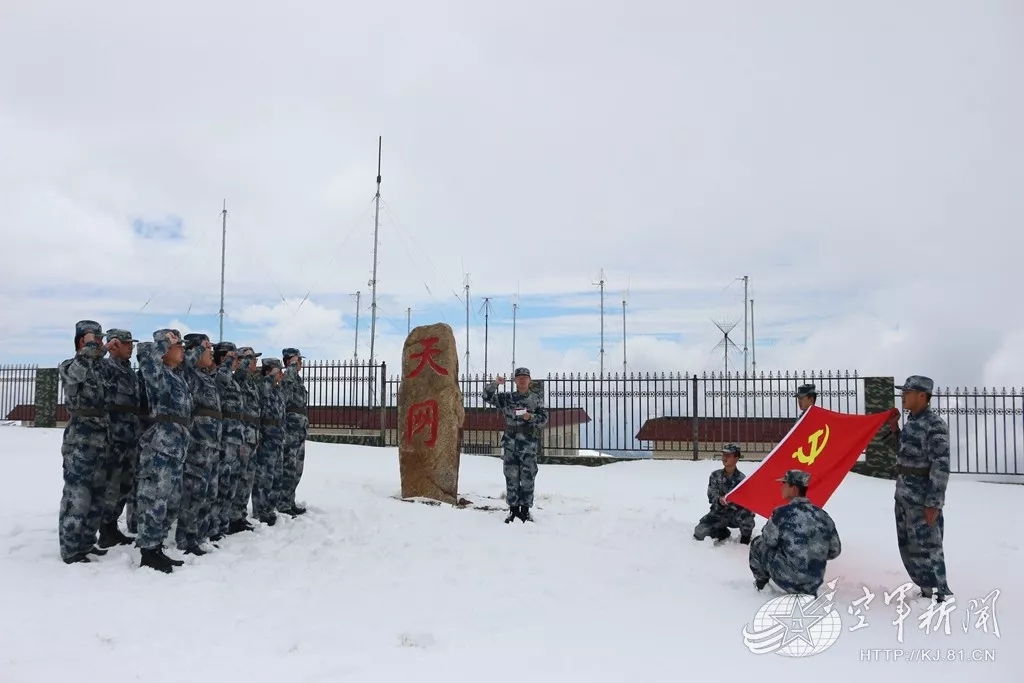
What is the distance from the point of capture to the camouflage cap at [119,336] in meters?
5.97

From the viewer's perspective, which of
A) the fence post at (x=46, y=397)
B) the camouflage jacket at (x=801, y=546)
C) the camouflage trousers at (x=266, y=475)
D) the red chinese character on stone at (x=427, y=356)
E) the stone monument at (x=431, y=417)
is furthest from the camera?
the fence post at (x=46, y=397)

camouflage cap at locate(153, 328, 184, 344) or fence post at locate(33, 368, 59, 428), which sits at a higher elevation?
camouflage cap at locate(153, 328, 184, 344)

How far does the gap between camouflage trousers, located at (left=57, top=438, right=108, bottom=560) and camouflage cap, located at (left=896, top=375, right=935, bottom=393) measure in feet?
21.9

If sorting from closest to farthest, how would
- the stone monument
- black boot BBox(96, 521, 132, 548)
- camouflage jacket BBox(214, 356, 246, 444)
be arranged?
black boot BBox(96, 521, 132, 548) < camouflage jacket BBox(214, 356, 246, 444) < the stone monument

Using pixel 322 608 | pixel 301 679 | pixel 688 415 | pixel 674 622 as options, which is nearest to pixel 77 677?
pixel 301 679

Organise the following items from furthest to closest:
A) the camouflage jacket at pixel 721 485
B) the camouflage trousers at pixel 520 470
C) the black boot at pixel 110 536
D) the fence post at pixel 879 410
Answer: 1. the fence post at pixel 879 410
2. the camouflage trousers at pixel 520 470
3. the camouflage jacket at pixel 721 485
4. the black boot at pixel 110 536

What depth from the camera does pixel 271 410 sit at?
24.8ft

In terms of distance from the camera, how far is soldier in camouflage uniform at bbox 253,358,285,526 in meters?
7.51

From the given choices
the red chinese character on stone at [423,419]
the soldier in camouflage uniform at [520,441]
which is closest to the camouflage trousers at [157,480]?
the soldier in camouflage uniform at [520,441]

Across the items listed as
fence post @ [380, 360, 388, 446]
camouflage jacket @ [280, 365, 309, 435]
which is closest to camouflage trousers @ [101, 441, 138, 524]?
camouflage jacket @ [280, 365, 309, 435]

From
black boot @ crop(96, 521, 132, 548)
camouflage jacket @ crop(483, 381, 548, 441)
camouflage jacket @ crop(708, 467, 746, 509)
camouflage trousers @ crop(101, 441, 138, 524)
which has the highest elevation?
camouflage jacket @ crop(483, 381, 548, 441)

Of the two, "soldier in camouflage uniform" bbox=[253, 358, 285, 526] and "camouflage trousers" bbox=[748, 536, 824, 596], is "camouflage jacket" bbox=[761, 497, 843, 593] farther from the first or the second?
"soldier in camouflage uniform" bbox=[253, 358, 285, 526]

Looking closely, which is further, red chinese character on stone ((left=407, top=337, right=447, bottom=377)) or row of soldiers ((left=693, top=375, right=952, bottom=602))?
red chinese character on stone ((left=407, top=337, right=447, bottom=377))

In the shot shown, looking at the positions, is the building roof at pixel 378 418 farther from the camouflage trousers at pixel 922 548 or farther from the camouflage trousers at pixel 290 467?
the camouflage trousers at pixel 922 548
